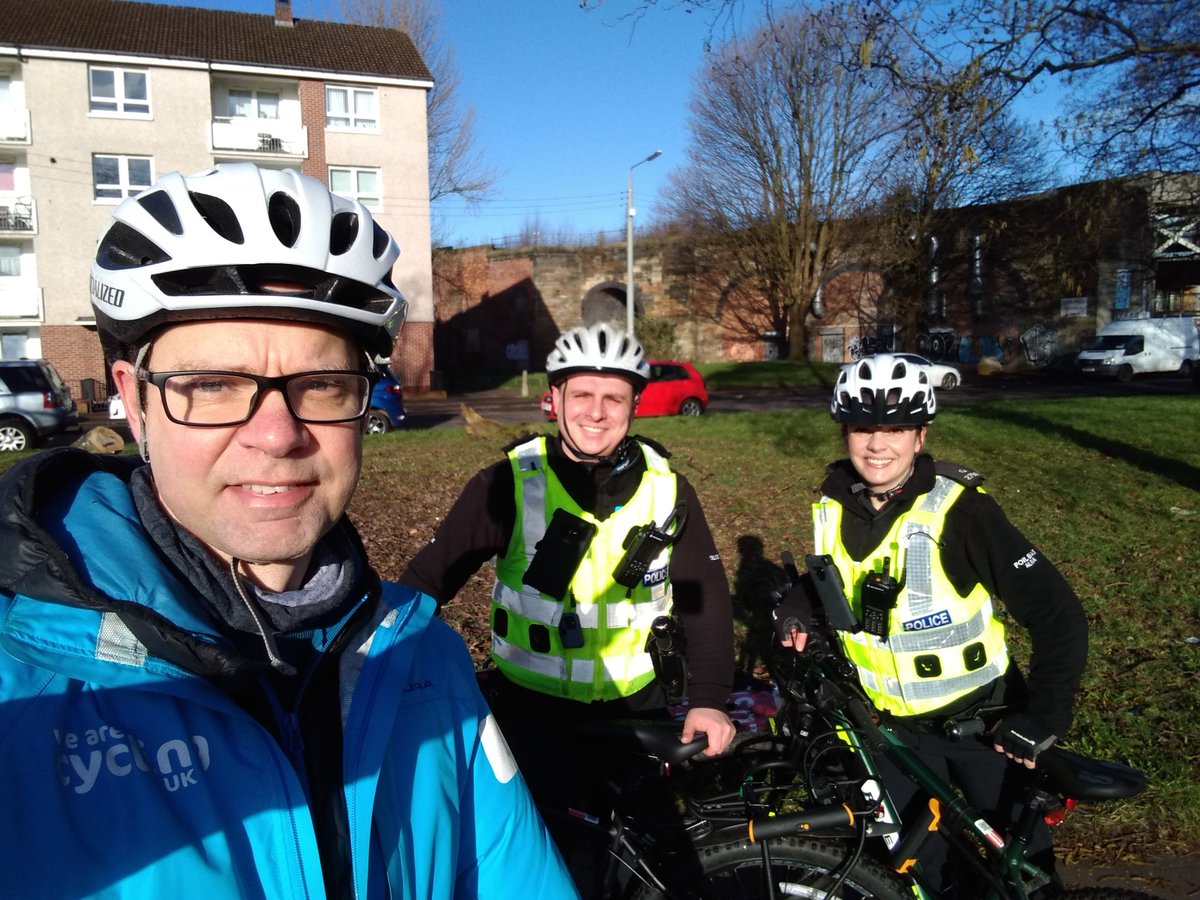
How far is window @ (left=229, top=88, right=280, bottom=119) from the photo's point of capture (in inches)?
1308

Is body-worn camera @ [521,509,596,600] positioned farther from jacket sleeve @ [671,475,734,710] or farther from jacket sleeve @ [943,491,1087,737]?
jacket sleeve @ [943,491,1087,737]

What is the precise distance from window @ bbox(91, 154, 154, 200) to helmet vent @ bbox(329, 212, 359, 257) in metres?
34.0

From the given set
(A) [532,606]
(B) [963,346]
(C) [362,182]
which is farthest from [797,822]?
(B) [963,346]

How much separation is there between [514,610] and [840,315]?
142ft

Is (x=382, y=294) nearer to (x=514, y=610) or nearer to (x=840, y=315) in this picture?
(x=514, y=610)

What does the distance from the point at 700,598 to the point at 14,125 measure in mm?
35748

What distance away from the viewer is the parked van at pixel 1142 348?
3378 cm

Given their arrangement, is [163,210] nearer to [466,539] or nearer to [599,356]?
[466,539]

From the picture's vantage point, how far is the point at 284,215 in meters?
1.59

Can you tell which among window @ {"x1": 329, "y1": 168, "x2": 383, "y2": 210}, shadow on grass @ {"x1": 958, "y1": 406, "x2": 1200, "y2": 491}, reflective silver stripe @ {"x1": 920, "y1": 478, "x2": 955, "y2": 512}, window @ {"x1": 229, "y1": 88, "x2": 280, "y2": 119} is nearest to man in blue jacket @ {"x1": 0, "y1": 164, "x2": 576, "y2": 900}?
reflective silver stripe @ {"x1": 920, "y1": 478, "x2": 955, "y2": 512}

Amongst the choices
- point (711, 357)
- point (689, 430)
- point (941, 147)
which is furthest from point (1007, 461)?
point (711, 357)

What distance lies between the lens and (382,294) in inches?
66.0

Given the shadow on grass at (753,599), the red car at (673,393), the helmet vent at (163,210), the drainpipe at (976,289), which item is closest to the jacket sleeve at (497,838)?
the helmet vent at (163,210)

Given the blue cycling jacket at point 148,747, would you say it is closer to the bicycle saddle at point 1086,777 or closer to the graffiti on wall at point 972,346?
the bicycle saddle at point 1086,777
